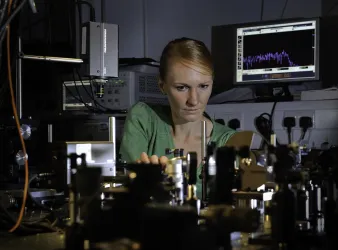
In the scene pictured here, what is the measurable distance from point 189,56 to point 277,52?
1.06 m

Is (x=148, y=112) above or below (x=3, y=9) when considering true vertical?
below

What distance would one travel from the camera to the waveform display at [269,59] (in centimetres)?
275

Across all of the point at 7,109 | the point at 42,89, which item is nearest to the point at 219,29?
the point at 42,89

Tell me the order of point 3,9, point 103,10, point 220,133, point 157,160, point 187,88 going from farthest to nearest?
point 103,10 < point 220,133 < point 187,88 < point 3,9 < point 157,160

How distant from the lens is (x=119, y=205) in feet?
2.20

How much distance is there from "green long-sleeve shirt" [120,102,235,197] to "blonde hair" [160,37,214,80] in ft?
0.64

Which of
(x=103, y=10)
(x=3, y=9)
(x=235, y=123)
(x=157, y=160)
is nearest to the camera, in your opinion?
(x=157, y=160)

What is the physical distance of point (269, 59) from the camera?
279 cm

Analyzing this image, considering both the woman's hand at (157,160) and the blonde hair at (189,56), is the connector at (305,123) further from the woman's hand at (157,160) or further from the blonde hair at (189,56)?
the woman's hand at (157,160)

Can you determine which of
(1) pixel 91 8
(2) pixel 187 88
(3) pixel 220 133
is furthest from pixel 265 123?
(1) pixel 91 8

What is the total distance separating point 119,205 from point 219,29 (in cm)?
254

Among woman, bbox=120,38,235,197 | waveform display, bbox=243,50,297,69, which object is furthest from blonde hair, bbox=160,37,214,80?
waveform display, bbox=243,50,297,69

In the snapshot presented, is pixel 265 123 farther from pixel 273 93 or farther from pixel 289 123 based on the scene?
pixel 273 93

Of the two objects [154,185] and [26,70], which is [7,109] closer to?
[26,70]
